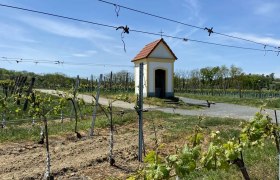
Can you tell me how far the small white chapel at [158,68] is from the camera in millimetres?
22797

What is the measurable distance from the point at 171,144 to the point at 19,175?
12.2ft

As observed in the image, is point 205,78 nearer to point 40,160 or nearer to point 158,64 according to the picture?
point 158,64

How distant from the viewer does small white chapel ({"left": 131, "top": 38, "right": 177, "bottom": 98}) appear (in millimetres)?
22797

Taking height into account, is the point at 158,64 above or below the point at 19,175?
above

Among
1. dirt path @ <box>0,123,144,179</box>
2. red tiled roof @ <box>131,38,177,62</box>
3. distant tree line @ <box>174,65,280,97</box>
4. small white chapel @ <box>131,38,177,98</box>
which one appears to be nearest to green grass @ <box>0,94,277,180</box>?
dirt path @ <box>0,123,144,179</box>

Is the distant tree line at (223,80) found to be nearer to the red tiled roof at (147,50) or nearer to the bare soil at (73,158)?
the red tiled roof at (147,50)

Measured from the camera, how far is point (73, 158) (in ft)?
22.5

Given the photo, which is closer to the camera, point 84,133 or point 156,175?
point 156,175

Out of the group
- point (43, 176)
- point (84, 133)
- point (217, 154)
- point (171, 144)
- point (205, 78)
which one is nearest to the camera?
point (217, 154)

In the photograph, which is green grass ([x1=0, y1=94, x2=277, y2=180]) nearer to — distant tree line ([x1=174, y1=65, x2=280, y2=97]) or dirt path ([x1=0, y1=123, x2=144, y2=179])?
dirt path ([x1=0, y1=123, x2=144, y2=179])

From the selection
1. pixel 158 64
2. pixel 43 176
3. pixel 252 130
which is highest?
→ pixel 158 64

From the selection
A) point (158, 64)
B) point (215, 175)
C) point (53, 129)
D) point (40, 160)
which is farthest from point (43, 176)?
point (158, 64)

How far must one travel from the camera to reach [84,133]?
9.75m

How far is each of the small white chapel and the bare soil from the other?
13.8 meters
